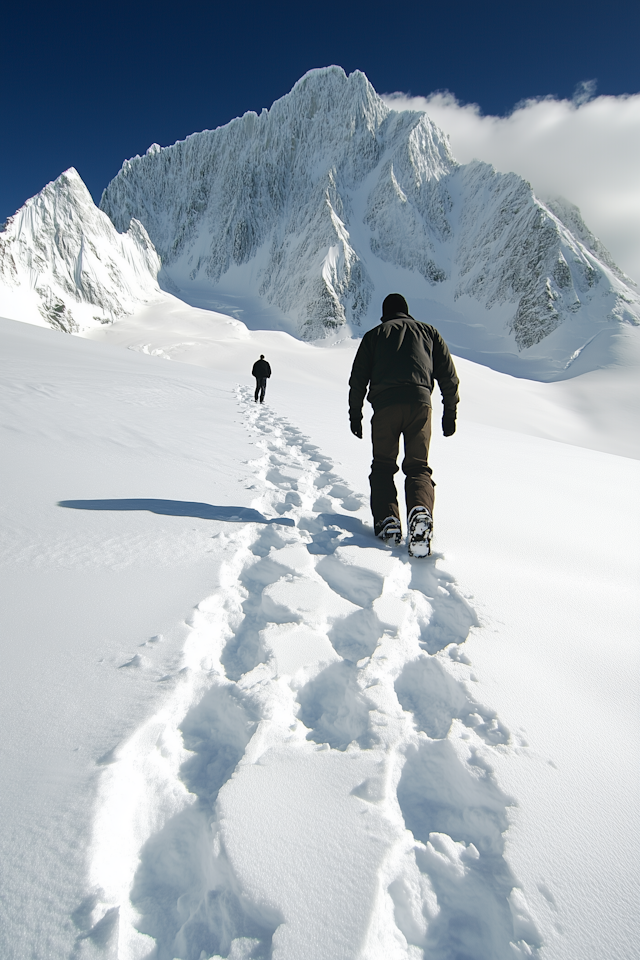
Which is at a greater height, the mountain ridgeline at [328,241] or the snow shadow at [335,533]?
the mountain ridgeline at [328,241]

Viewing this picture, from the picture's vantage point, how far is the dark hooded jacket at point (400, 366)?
306 cm

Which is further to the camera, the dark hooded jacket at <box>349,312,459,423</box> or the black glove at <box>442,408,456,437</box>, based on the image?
the black glove at <box>442,408,456,437</box>

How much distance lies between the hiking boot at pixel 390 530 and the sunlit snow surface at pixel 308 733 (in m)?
0.17

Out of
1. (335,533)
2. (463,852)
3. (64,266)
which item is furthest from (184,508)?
(64,266)

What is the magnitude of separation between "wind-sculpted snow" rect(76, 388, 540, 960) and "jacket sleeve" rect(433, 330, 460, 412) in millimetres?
1802

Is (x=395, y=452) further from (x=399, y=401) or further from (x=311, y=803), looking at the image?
(x=311, y=803)

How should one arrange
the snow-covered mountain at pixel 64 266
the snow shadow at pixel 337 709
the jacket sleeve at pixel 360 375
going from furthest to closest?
the snow-covered mountain at pixel 64 266 < the jacket sleeve at pixel 360 375 < the snow shadow at pixel 337 709

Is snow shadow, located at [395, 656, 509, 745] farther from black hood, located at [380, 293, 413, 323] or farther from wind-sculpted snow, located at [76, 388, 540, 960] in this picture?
black hood, located at [380, 293, 413, 323]

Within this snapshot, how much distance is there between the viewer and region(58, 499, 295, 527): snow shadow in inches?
116

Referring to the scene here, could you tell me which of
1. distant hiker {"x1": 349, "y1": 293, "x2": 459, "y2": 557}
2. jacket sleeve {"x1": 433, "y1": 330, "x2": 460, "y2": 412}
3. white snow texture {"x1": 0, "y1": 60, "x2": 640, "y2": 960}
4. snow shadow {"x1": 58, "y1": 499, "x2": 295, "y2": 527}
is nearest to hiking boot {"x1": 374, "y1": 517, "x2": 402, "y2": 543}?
distant hiker {"x1": 349, "y1": 293, "x2": 459, "y2": 557}

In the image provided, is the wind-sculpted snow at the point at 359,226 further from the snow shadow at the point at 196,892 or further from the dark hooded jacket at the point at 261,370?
the snow shadow at the point at 196,892

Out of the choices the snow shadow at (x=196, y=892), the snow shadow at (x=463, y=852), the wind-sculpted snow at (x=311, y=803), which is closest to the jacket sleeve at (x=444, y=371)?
the wind-sculpted snow at (x=311, y=803)

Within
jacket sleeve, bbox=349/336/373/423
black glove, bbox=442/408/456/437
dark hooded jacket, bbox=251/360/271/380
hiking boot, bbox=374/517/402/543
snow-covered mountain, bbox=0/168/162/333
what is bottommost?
hiking boot, bbox=374/517/402/543

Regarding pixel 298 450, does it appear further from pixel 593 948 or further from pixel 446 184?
pixel 446 184
